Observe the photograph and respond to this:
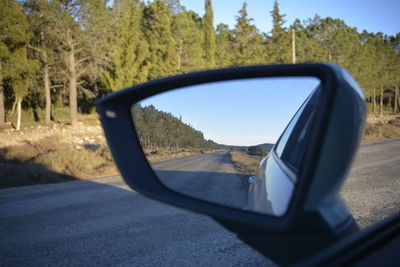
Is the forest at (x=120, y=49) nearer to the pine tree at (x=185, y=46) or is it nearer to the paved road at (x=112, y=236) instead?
the pine tree at (x=185, y=46)

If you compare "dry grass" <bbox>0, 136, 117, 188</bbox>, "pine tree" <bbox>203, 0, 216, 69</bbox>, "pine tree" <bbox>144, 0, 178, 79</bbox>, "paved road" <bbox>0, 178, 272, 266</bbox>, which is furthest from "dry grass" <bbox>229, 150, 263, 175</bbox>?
"pine tree" <bbox>203, 0, 216, 69</bbox>

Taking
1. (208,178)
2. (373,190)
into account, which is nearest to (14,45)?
(373,190)

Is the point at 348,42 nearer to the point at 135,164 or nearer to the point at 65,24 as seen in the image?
the point at 65,24

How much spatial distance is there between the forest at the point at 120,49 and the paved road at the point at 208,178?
56.2ft

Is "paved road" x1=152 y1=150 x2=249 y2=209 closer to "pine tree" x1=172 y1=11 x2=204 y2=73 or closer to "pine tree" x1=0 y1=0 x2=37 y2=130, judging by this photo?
"pine tree" x1=0 y1=0 x2=37 y2=130

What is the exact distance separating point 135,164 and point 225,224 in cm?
60

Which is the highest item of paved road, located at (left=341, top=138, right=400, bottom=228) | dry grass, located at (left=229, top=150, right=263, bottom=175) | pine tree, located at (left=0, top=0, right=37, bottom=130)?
pine tree, located at (left=0, top=0, right=37, bottom=130)

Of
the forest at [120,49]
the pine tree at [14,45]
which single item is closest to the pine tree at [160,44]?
the forest at [120,49]

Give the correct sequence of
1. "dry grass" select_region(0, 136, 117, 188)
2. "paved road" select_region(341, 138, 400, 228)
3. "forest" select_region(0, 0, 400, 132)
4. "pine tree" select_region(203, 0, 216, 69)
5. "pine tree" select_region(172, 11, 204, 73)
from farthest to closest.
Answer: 1. "pine tree" select_region(203, 0, 216, 69)
2. "pine tree" select_region(172, 11, 204, 73)
3. "forest" select_region(0, 0, 400, 132)
4. "dry grass" select_region(0, 136, 117, 188)
5. "paved road" select_region(341, 138, 400, 228)

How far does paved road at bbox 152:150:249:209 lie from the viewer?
1.22 metres

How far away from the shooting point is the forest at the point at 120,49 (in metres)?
24.0

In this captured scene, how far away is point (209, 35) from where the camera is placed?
134ft

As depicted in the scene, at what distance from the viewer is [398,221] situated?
84cm

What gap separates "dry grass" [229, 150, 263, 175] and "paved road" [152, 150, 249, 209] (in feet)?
0.07
